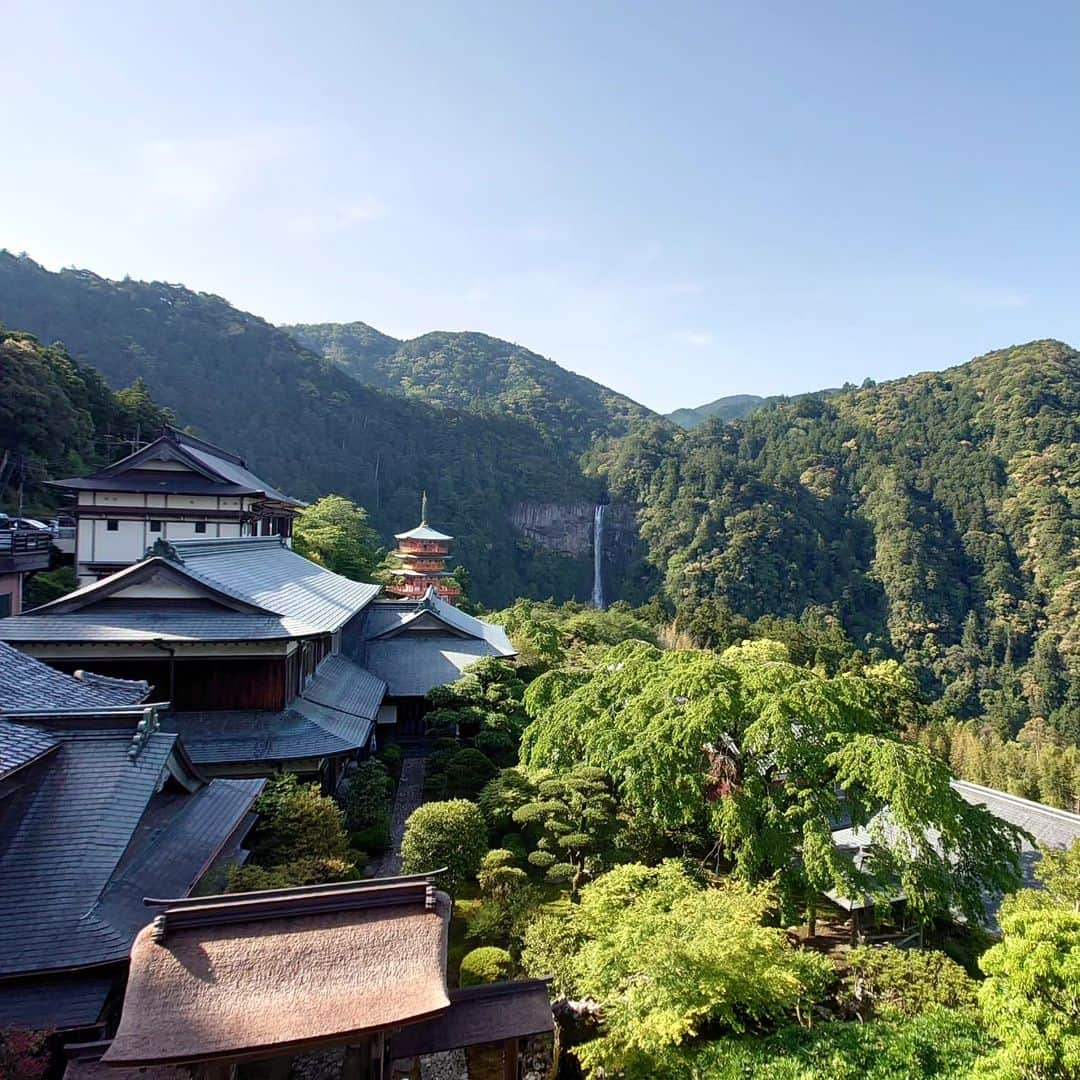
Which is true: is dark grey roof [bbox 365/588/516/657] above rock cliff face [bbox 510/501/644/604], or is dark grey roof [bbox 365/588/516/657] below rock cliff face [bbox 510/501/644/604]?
below

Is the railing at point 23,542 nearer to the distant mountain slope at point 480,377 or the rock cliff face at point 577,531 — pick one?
the rock cliff face at point 577,531

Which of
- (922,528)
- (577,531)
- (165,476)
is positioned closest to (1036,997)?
(165,476)

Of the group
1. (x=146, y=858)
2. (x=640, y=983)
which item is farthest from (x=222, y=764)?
(x=640, y=983)

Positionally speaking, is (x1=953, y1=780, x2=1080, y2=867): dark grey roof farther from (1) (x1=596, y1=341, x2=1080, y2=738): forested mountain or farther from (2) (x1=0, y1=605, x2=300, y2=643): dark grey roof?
(1) (x1=596, y1=341, x2=1080, y2=738): forested mountain

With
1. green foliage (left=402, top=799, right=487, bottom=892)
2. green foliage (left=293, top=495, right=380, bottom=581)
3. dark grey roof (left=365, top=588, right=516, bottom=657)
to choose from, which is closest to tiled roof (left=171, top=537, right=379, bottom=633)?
dark grey roof (left=365, top=588, right=516, bottom=657)

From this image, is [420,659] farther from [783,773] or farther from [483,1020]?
[483,1020]

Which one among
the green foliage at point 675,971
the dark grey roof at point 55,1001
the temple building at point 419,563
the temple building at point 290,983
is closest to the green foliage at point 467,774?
the green foliage at point 675,971
